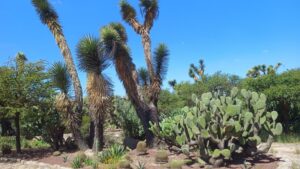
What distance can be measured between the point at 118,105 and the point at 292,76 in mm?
8583

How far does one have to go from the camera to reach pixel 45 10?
62.0ft

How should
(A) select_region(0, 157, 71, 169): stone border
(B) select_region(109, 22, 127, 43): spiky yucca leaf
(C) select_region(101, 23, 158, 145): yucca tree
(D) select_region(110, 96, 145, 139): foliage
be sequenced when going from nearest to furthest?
→ 1. (A) select_region(0, 157, 71, 169): stone border
2. (C) select_region(101, 23, 158, 145): yucca tree
3. (B) select_region(109, 22, 127, 43): spiky yucca leaf
4. (D) select_region(110, 96, 145, 139): foliage

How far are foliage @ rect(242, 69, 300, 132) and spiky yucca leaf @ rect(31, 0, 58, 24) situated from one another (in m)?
10.5

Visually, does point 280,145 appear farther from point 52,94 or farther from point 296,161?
point 52,94

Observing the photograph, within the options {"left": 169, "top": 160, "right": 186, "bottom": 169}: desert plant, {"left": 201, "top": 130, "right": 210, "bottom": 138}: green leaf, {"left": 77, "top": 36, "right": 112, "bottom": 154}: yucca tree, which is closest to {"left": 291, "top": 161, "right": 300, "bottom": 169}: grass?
{"left": 201, "top": 130, "right": 210, "bottom": 138}: green leaf

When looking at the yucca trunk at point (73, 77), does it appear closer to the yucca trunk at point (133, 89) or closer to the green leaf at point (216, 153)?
the yucca trunk at point (133, 89)

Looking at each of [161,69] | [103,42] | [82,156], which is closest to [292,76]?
[161,69]

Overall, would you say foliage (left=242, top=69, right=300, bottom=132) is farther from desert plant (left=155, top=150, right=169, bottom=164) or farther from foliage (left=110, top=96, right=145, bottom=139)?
desert plant (left=155, top=150, right=169, bottom=164)

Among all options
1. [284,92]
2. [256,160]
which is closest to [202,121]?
[256,160]

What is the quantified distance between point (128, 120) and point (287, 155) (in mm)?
7636

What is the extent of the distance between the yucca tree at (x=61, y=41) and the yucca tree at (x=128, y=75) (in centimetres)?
258

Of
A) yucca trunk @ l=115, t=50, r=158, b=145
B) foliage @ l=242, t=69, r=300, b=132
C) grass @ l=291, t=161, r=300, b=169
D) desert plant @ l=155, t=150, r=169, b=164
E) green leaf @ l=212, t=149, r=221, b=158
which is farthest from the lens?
foliage @ l=242, t=69, r=300, b=132

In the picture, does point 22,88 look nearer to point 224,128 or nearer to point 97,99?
→ point 97,99

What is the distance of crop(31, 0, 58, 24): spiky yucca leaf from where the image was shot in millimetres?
18733
